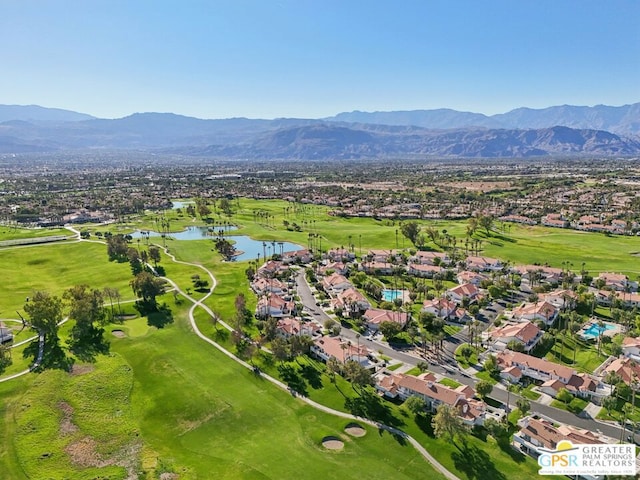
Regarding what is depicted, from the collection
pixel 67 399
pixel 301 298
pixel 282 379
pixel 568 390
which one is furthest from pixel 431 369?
pixel 67 399

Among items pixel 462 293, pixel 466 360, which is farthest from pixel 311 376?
pixel 462 293

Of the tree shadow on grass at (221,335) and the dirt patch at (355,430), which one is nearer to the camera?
the dirt patch at (355,430)

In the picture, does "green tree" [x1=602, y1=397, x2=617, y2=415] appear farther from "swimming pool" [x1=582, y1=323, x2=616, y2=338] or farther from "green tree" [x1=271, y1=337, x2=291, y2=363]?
"green tree" [x1=271, y1=337, x2=291, y2=363]

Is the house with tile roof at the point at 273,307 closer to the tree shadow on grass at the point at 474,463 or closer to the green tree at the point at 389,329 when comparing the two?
the green tree at the point at 389,329

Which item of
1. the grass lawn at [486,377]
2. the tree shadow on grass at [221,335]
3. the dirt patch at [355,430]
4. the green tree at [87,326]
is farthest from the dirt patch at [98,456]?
the grass lawn at [486,377]

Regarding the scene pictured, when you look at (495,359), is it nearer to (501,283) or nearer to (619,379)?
(619,379)

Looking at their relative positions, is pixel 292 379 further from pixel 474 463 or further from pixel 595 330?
pixel 595 330
